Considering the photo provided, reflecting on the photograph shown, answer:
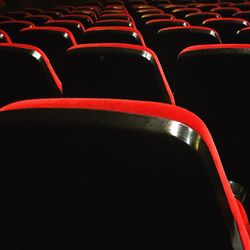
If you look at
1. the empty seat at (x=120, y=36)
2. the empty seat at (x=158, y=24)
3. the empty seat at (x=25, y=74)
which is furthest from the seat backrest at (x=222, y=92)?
the empty seat at (x=158, y=24)

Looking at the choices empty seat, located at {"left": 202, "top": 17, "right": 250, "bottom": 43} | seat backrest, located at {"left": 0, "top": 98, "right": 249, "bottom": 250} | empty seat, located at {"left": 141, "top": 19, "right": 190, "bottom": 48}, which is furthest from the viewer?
empty seat, located at {"left": 141, "top": 19, "right": 190, "bottom": 48}

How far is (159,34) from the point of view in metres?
2.06

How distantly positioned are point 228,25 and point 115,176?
2.22 metres

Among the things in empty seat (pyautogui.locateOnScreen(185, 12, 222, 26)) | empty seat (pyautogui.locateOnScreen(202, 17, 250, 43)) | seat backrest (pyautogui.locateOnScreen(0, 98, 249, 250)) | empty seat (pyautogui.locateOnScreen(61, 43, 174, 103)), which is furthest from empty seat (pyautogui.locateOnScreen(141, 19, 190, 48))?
seat backrest (pyautogui.locateOnScreen(0, 98, 249, 250))

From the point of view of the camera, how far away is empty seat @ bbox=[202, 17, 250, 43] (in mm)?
2500

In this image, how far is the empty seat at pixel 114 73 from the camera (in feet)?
3.84

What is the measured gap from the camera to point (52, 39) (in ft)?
6.74

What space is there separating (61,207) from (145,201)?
0.14 meters

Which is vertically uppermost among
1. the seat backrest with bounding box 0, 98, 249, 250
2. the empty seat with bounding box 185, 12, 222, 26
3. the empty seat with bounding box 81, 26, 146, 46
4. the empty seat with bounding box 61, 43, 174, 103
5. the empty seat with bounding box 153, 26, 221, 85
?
the seat backrest with bounding box 0, 98, 249, 250

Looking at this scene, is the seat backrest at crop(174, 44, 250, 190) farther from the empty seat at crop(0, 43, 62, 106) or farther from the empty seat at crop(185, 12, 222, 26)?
the empty seat at crop(185, 12, 222, 26)

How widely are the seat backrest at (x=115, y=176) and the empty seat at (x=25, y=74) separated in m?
0.67

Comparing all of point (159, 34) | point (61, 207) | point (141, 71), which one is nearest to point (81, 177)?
point (61, 207)

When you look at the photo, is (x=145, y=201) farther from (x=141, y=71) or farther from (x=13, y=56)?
(x=13, y=56)

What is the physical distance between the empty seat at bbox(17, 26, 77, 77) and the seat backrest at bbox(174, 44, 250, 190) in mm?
920
